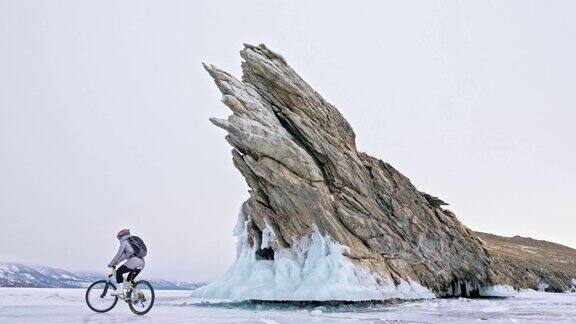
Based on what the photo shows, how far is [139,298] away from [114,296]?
1221 mm

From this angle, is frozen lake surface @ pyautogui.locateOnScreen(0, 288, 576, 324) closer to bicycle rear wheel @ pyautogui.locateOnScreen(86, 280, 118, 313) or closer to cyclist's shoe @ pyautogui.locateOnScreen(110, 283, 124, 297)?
bicycle rear wheel @ pyautogui.locateOnScreen(86, 280, 118, 313)

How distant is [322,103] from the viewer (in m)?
48.5

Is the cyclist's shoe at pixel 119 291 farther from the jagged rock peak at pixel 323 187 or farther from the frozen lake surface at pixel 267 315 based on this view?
the jagged rock peak at pixel 323 187

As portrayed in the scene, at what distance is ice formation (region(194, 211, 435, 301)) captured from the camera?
35406 millimetres

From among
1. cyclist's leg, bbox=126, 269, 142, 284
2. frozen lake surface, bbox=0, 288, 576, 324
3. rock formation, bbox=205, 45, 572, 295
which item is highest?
rock formation, bbox=205, 45, 572, 295

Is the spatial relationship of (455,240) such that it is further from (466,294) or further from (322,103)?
(322,103)

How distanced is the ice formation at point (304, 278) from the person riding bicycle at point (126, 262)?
52.7 feet

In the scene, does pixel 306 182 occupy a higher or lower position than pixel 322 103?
lower

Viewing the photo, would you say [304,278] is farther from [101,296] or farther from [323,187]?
[101,296]

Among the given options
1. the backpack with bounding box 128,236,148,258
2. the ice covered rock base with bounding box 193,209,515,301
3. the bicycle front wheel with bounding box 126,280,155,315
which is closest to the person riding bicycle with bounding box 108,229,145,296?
the backpack with bounding box 128,236,148,258

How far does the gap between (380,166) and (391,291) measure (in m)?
15.1

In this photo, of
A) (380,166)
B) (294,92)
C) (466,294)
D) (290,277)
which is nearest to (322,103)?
(294,92)

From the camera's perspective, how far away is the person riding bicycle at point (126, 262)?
2145 cm

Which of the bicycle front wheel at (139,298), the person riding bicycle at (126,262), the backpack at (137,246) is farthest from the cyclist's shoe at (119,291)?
the backpack at (137,246)
